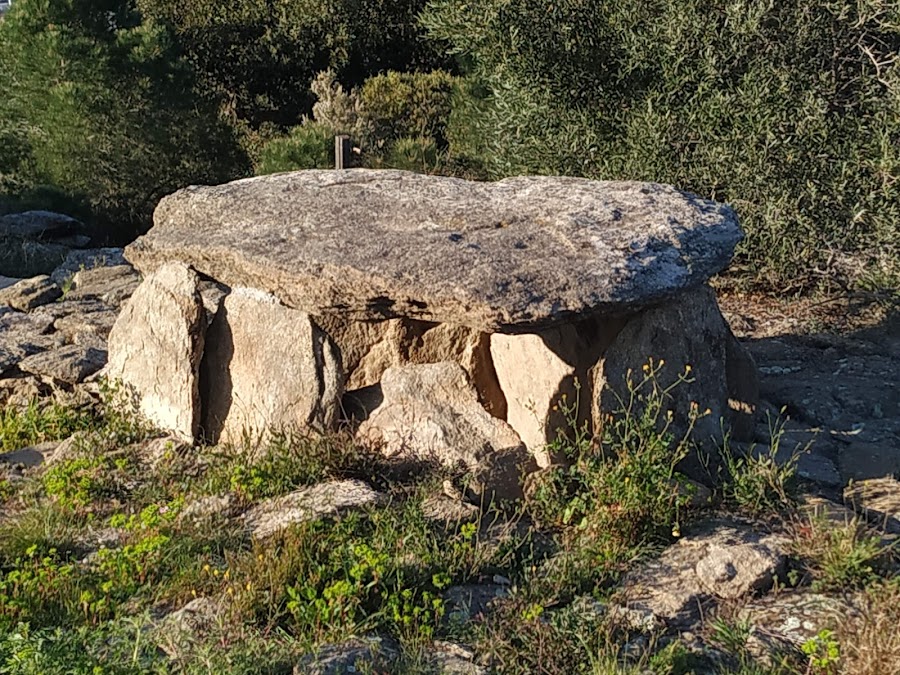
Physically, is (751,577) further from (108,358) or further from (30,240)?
(30,240)

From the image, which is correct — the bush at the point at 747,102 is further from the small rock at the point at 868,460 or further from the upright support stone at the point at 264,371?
the upright support stone at the point at 264,371

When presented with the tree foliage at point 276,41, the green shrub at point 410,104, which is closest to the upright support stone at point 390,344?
the green shrub at point 410,104

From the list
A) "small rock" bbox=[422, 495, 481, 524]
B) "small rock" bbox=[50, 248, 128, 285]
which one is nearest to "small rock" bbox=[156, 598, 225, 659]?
"small rock" bbox=[422, 495, 481, 524]

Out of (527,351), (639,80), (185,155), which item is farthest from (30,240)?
(527,351)

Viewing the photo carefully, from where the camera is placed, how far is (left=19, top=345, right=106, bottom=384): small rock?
7137 mm

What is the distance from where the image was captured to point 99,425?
6672mm

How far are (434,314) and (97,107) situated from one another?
907 cm

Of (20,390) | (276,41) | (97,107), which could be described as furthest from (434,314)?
(276,41)

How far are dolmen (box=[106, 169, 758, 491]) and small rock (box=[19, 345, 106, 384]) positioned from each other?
39cm

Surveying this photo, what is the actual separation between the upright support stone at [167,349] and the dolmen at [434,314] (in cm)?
1

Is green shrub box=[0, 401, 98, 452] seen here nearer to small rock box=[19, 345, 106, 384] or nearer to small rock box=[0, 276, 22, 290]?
small rock box=[19, 345, 106, 384]

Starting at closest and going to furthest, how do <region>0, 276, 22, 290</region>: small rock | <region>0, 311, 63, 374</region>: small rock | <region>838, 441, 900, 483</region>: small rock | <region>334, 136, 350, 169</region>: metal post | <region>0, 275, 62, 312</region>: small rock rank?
<region>838, 441, 900, 483</region>: small rock < <region>0, 311, 63, 374</region>: small rock < <region>0, 275, 62, 312</region>: small rock < <region>334, 136, 350, 169</region>: metal post < <region>0, 276, 22, 290</region>: small rock

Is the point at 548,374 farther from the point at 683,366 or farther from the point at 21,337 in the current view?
the point at 21,337

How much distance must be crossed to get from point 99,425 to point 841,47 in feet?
22.5
